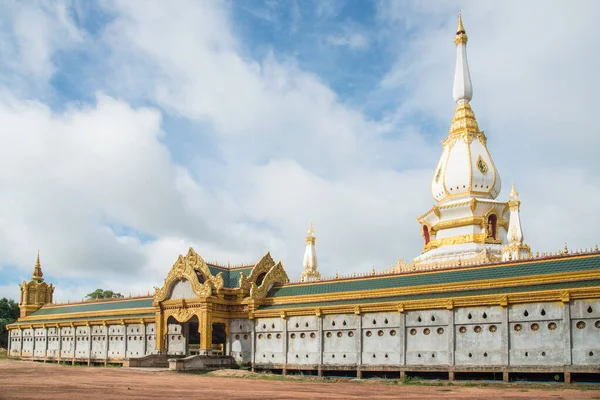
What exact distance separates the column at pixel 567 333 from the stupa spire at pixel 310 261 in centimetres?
4755

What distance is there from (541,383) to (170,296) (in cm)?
3191

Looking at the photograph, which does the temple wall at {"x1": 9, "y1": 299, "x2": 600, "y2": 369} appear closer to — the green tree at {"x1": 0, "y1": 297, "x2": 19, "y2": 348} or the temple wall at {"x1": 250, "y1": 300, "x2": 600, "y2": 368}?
the temple wall at {"x1": 250, "y1": 300, "x2": 600, "y2": 368}

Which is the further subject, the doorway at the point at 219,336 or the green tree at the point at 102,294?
the green tree at the point at 102,294

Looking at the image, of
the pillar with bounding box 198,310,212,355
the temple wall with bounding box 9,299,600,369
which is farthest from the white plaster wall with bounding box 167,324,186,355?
the pillar with bounding box 198,310,212,355

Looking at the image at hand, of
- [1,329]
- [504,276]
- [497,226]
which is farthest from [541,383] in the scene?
[1,329]

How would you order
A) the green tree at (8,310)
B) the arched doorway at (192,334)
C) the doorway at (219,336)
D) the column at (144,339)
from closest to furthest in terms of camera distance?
the arched doorway at (192,334) → the doorway at (219,336) → the column at (144,339) → the green tree at (8,310)

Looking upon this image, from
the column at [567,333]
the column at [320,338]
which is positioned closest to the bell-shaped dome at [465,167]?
the column at [320,338]

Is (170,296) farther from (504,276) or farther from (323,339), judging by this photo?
(504,276)

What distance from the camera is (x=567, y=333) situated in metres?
36.5

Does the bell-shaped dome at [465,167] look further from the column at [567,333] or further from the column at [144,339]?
the column at [144,339]

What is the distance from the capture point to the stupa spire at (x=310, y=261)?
82812mm

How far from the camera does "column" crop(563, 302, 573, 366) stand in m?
36.2

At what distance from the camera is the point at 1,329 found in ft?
328

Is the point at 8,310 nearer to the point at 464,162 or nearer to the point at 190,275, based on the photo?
the point at 190,275
